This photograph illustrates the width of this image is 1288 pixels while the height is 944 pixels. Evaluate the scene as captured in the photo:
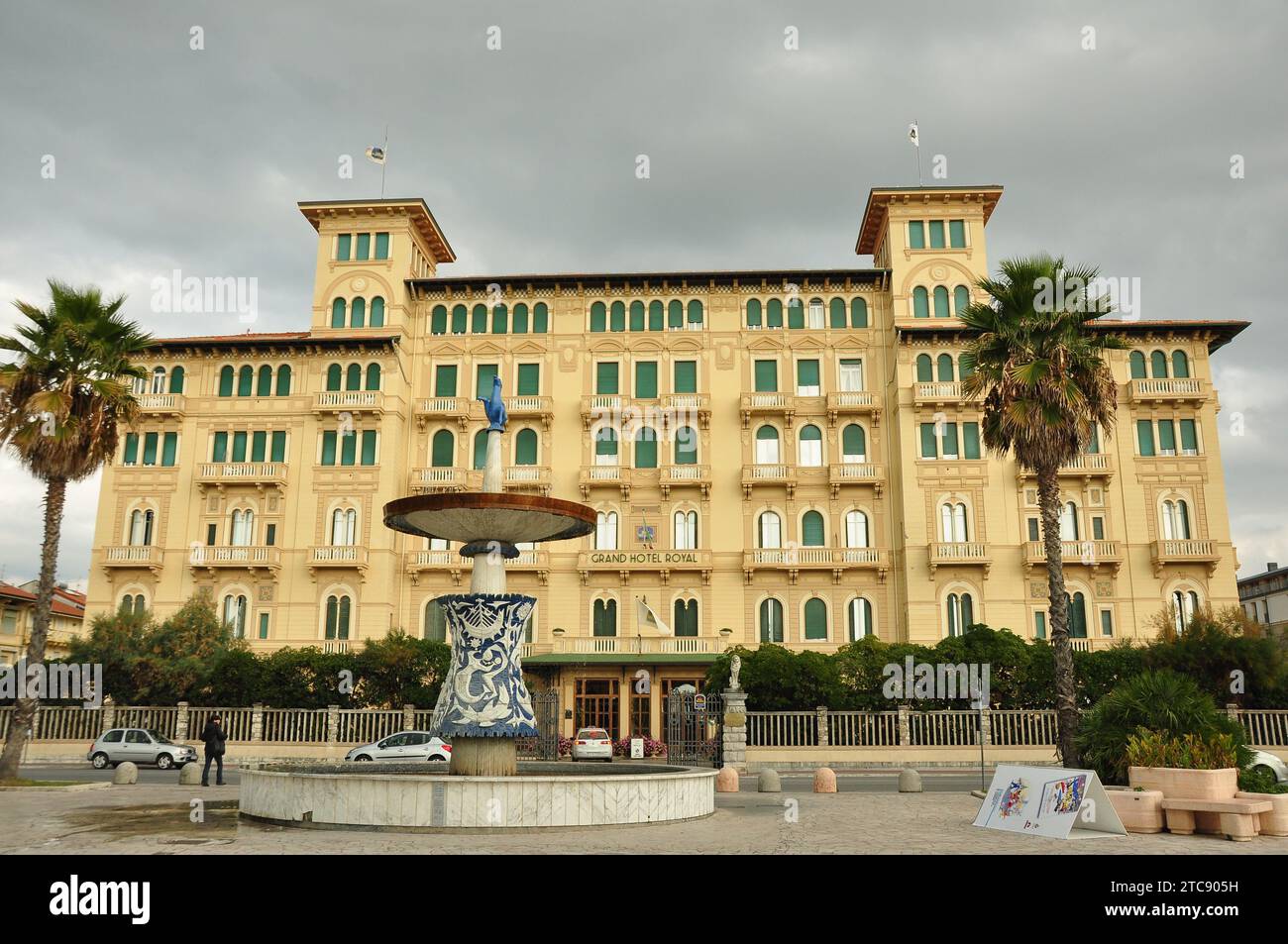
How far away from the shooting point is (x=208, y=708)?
3250cm

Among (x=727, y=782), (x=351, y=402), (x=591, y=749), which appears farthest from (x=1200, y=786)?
(x=351, y=402)

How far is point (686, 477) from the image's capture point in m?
41.5

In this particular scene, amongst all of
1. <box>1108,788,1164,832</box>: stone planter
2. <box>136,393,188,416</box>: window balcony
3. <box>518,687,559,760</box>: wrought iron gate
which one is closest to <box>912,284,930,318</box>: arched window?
<box>518,687,559,760</box>: wrought iron gate

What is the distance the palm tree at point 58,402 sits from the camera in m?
22.4

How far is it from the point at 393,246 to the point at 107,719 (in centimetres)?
2188

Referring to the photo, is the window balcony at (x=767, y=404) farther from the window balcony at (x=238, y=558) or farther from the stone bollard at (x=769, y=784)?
the stone bollard at (x=769, y=784)

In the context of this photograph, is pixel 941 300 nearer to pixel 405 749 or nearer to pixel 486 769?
pixel 405 749

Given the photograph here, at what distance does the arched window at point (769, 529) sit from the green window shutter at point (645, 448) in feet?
16.6

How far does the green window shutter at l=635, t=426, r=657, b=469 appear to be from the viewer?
42.2 m

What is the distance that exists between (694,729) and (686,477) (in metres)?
13.3

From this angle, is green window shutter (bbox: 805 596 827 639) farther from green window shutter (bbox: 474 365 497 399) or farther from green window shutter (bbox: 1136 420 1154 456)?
green window shutter (bbox: 474 365 497 399)

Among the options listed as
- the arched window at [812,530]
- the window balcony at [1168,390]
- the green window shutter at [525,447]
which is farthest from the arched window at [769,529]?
the window balcony at [1168,390]

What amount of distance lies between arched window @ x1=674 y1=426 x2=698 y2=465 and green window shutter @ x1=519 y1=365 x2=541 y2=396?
638cm

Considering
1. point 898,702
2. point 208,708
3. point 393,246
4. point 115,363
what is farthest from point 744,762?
point 393,246
